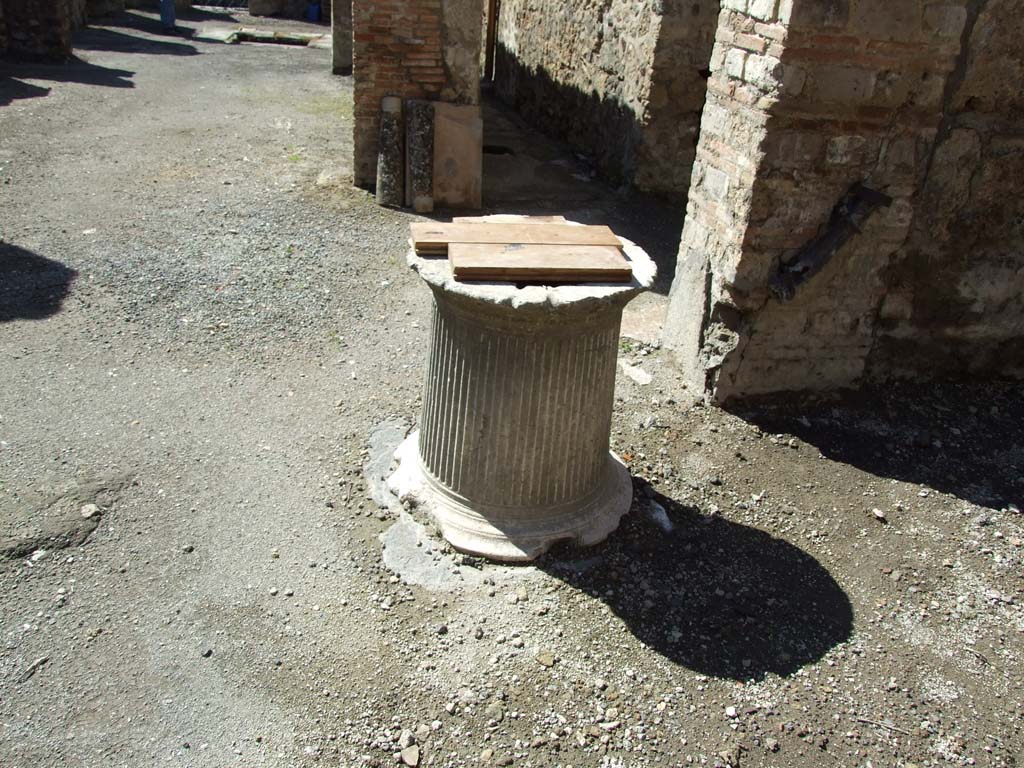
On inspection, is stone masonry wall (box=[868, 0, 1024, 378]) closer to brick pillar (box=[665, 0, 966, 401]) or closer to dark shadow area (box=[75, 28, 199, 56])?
brick pillar (box=[665, 0, 966, 401])

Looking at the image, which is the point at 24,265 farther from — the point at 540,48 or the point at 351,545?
the point at 540,48

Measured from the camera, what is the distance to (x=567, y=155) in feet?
33.8

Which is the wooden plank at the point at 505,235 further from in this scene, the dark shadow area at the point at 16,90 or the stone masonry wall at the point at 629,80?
the dark shadow area at the point at 16,90

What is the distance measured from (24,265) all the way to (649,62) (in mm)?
5563

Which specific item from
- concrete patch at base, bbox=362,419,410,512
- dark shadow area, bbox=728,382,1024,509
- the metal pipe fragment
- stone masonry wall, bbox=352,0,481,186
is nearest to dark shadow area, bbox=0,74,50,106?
stone masonry wall, bbox=352,0,481,186

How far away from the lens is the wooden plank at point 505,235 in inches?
153

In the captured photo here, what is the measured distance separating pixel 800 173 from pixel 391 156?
4387 mm

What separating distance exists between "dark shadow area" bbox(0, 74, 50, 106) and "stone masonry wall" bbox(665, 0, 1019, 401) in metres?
9.16

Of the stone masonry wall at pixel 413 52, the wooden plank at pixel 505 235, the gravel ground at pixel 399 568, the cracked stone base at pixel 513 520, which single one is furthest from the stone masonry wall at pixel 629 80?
the cracked stone base at pixel 513 520

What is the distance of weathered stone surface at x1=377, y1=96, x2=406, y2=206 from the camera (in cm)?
798

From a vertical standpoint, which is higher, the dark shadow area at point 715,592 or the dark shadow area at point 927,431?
the dark shadow area at point 927,431

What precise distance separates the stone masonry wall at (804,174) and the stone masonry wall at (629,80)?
10.4 feet

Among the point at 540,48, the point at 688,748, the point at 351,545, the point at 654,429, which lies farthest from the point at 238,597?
the point at 540,48

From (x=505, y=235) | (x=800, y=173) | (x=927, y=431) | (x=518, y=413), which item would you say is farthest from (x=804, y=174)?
(x=518, y=413)
